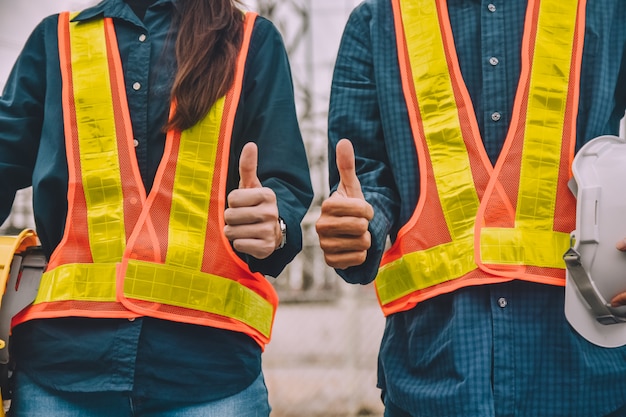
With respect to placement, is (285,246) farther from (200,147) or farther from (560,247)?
(560,247)

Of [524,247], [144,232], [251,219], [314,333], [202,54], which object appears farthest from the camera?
[314,333]

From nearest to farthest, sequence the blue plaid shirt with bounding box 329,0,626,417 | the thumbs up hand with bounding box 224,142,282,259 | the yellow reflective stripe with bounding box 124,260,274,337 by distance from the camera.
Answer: the thumbs up hand with bounding box 224,142,282,259
the blue plaid shirt with bounding box 329,0,626,417
the yellow reflective stripe with bounding box 124,260,274,337

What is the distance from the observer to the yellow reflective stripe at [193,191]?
171 cm

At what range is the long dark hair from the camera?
5.78 ft

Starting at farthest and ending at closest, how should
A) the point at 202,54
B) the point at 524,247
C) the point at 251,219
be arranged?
the point at 202,54
the point at 524,247
the point at 251,219

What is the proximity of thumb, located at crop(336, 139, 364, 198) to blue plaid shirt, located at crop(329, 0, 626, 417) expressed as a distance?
0.10 meters

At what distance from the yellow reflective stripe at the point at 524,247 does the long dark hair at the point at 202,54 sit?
706mm

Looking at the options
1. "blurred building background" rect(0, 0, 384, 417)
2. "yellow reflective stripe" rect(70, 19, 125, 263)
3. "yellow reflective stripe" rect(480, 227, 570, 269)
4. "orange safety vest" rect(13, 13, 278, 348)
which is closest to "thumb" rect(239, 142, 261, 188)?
"orange safety vest" rect(13, 13, 278, 348)

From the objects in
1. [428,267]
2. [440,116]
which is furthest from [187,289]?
[440,116]

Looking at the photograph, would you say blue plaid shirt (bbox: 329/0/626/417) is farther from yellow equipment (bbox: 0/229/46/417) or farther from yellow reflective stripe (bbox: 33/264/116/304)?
yellow equipment (bbox: 0/229/46/417)

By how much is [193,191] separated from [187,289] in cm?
23

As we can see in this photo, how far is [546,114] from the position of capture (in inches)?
66.3

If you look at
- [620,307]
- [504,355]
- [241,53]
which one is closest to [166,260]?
[241,53]

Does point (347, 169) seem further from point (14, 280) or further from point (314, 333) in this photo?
point (314, 333)
